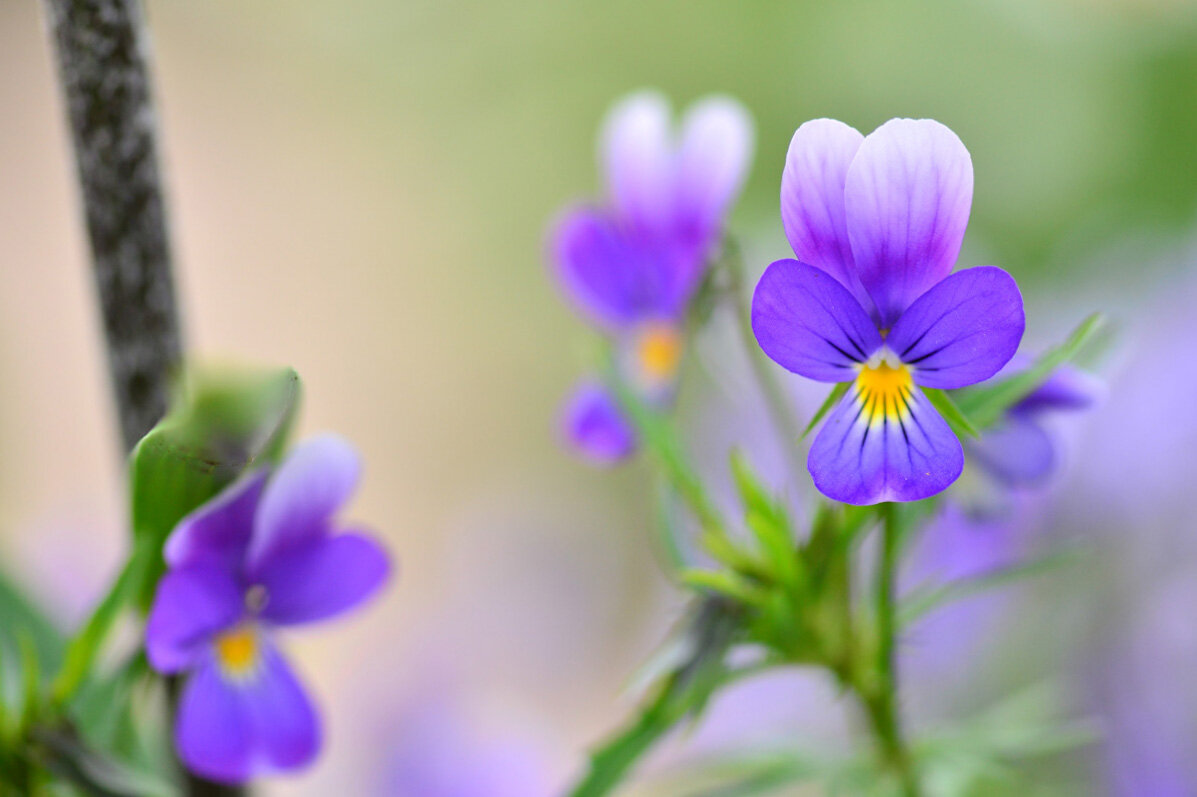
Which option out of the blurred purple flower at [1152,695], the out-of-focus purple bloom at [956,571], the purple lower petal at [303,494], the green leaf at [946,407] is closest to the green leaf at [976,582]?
the out-of-focus purple bloom at [956,571]

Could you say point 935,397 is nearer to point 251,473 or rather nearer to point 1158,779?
point 251,473

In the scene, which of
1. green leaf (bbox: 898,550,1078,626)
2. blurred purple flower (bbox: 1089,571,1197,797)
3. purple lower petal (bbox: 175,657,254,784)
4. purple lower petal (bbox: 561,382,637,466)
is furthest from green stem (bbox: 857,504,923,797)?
blurred purple flower (bbox: 1089,571,1197,797)

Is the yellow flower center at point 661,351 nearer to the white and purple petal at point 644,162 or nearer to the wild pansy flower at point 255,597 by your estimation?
the white and purple petal at point 644,162

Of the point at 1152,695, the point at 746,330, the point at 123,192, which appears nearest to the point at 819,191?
the point at 746,330

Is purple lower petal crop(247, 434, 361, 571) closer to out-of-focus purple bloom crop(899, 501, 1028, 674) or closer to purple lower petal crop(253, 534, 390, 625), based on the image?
purple lower petal crop(253, 534, 390, 625)

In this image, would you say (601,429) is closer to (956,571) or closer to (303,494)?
(303,494)

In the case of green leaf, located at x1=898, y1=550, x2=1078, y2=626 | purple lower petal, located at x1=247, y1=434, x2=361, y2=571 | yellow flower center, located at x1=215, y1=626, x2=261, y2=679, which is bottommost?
yellow flower center, located at x1=215, y1=626, x2=261, y2=679
